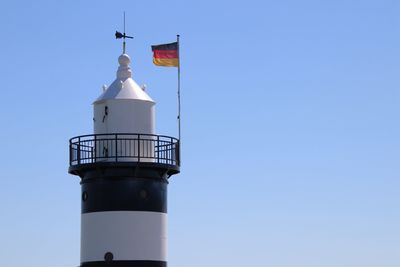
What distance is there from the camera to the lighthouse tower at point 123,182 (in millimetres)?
41375

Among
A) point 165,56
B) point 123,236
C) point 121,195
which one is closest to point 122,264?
point 123,236

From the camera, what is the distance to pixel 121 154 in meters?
41.8

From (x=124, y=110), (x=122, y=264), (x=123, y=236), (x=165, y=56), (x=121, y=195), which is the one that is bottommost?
(x=122, y=264)

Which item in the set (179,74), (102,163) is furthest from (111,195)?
(179,74)

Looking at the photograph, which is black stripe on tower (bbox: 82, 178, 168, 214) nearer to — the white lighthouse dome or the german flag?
the white lighthouse dome

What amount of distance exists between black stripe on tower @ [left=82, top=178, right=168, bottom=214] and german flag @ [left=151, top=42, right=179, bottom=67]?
19.0 feet

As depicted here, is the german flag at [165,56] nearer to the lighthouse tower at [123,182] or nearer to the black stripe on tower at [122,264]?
the lighthouse tower at [123,182]

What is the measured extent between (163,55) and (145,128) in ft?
15.0

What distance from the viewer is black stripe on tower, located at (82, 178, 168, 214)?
4162 cm

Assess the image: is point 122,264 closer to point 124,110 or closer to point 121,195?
point 121,195

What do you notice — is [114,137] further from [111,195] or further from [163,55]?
[163,55]

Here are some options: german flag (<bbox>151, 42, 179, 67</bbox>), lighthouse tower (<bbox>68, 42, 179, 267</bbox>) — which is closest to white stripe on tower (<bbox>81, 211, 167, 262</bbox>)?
lighthouse tower (<bbox>68, 42, 179, 267</bbox>)

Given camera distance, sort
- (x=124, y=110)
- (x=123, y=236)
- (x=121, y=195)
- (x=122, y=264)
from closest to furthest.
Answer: (x=122, y=264) < (x=123, y=236) < (x=121, y=195) < (x=124, y=110)

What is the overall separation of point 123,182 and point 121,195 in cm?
50
